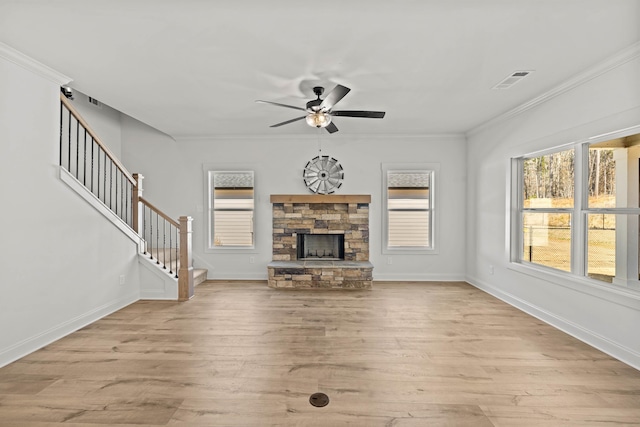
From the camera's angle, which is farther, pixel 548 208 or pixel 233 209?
pixel 233 209

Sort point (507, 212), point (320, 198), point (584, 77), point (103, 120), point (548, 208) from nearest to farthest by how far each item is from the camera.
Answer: point (584, 77) → point (548, 208) → point (507, 212) → point (103, 120) → point (320, 198)

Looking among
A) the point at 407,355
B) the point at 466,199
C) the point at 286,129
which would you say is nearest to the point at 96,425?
the point at 407,355

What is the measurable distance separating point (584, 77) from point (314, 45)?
8.99 ft

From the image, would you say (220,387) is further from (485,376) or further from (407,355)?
(485,376)

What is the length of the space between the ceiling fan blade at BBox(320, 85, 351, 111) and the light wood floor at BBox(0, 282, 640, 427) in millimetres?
2389

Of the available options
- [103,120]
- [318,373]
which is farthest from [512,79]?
[103,120]

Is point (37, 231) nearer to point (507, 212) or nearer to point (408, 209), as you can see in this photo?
point (408, 209)

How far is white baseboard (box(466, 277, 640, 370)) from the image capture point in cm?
263

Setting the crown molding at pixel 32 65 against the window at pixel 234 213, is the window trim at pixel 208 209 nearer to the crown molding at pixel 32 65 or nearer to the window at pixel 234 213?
the window at pixel 234 213

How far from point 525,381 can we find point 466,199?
12.5 ft

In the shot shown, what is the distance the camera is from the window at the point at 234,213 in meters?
5.76

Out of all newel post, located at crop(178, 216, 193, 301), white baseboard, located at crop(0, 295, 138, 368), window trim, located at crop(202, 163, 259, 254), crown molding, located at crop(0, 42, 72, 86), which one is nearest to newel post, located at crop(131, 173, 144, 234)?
newel post, located at crop(178, 216, 193, 301)

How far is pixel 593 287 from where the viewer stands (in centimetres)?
298

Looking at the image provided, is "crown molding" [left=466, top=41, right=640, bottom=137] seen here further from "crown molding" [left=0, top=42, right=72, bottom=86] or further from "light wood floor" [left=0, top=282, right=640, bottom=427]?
"crown molding" [left=0, top=42, right=72, bottom=86]
